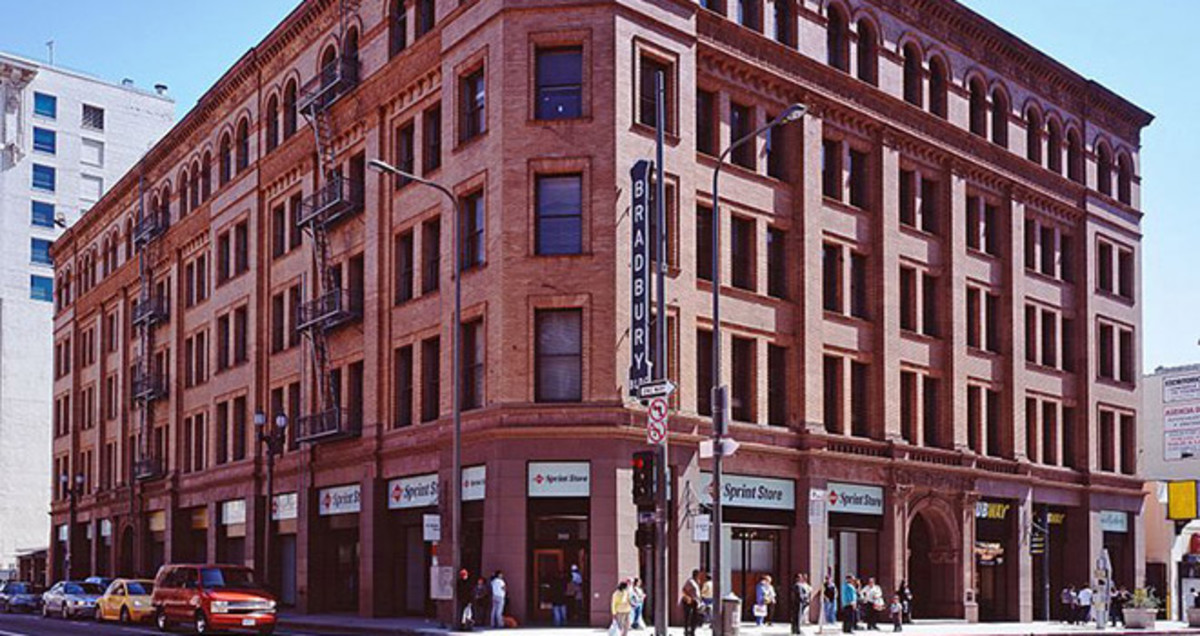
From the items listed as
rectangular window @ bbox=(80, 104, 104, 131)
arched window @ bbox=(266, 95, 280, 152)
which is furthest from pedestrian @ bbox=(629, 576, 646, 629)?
rectangular window @ bbox=(80, 104, 104, 131)

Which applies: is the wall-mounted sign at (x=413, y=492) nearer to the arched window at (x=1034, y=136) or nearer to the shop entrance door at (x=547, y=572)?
the shop entrance door at (x=547, y=572)

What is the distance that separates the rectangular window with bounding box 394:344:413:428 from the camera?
46.3 metres

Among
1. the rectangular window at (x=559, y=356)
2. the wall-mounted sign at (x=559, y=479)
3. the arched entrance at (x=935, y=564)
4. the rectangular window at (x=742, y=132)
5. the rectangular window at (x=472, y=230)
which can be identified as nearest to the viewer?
the wall-mounted sign at (x=559, y=479)

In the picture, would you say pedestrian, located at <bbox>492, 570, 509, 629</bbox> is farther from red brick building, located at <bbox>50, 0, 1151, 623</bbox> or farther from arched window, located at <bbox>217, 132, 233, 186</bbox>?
arched window, located at <bbox>217, 132, 233, 186</bbox>

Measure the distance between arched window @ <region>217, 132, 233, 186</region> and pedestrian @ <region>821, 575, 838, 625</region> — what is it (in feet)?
102

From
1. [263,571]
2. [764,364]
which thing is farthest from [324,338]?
[764,364]

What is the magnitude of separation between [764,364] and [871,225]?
758 centimetres

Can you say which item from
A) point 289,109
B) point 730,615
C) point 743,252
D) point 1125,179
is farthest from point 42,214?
point 730,615

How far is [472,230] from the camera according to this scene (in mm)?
42469

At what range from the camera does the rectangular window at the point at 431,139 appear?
4531cm

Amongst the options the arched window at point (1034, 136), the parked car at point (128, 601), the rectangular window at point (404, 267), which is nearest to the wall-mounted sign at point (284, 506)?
the parked car at point (128, 601)

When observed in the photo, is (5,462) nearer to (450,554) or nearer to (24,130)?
(24,130)

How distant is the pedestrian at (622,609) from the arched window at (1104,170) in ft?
114

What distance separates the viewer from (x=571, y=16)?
40.1 metres
